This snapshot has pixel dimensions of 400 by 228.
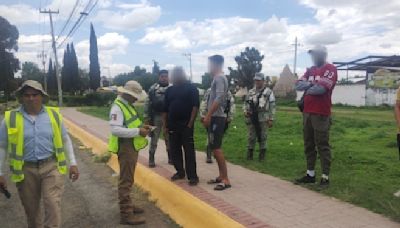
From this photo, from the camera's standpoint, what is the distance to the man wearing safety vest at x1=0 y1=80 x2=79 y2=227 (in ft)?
15.1

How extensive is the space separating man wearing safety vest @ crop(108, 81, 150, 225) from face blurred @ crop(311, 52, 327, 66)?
234 centimetres

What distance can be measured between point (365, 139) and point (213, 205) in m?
8.37

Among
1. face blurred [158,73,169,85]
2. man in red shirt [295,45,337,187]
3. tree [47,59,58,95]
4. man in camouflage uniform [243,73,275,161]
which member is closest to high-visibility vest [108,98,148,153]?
man in red shirt [295,45,337,187]

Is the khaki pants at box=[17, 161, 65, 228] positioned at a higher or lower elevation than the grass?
higher

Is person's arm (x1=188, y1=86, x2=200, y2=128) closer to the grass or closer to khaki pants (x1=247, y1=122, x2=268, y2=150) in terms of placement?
the grass

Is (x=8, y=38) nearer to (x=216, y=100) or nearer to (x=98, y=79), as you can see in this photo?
(x=98, y=79)

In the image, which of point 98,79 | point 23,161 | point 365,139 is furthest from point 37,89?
point 98,79

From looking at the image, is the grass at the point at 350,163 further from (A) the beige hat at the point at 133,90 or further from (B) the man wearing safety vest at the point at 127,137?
(A) the beige hat at the point at 133,90

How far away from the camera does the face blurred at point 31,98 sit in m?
4.61

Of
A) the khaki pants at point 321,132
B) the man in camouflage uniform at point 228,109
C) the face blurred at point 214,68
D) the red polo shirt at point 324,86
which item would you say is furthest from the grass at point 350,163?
the face blurred at point 214,68

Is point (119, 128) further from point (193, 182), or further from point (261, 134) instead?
point (261, 134)

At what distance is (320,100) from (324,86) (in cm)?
22

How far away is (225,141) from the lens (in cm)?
1287

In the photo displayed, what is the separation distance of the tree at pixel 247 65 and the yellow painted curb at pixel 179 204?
57.9m
